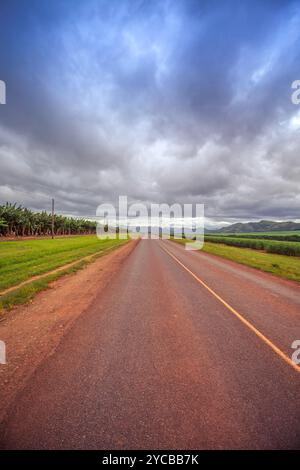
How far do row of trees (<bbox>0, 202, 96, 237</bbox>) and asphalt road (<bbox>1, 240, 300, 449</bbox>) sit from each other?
48571mm

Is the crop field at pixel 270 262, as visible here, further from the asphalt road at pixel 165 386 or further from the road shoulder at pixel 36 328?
the road shoulder at pixel 36 328

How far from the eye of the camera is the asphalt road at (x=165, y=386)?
238 centimetres

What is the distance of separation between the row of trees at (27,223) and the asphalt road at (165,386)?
159ft

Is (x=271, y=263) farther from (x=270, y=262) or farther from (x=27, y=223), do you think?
(x=27, y=223)

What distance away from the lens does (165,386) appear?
3186 mm

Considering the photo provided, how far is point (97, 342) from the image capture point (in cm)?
448

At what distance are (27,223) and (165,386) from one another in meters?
65.8

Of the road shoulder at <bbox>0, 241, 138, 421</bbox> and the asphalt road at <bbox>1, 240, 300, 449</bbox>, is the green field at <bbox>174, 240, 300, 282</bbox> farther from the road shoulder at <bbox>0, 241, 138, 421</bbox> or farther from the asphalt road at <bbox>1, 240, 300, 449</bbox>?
the road shoulder at <bbox>0, 241, 138, 421</bbox>

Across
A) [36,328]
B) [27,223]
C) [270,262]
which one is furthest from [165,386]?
[27,223]

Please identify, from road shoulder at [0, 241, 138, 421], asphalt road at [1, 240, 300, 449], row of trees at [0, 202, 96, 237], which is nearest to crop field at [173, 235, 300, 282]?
asphalt road at [1, 240, 300, 449]

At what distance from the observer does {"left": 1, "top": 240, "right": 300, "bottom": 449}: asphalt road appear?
7.80 ft

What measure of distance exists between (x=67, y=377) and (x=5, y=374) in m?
1.04

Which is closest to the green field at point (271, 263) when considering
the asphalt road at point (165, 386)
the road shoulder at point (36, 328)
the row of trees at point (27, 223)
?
the asphalt road at point (165, 386)

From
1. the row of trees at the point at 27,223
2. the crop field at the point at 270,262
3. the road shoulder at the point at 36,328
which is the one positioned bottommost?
the crop field at the point at 270,262
